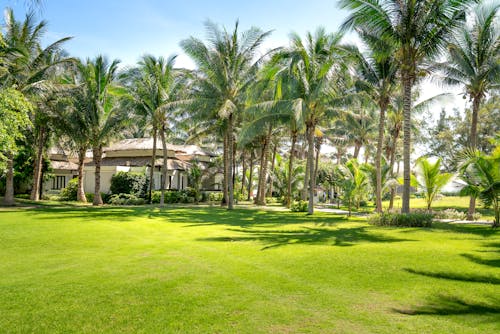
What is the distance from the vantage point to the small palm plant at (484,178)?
551 inches

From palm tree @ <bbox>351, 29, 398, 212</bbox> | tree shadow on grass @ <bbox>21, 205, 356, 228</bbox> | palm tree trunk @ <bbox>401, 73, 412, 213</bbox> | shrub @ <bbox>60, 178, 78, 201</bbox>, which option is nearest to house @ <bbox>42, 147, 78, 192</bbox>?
shrub @ <bbox>60, 178, 78, 201</bbox>

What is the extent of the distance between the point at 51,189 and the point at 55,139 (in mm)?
6302

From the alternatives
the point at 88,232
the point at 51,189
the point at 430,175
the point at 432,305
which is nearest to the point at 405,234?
the point at 432,305

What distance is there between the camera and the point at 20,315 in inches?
195

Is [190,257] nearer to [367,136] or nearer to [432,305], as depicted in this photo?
[432,305]

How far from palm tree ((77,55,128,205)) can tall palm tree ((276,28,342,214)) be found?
11.7 metres

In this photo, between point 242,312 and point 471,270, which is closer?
point 242,312

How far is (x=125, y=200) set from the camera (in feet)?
87.1

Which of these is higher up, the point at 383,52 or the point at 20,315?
the point at 383,52

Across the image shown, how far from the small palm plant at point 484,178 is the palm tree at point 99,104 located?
65.4 ft

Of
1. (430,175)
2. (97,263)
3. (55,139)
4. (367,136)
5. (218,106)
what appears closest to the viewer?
(97,263)

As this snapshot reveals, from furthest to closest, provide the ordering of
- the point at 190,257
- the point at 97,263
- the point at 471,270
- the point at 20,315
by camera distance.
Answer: the point at 190,257 → the point at 97,263 → the point at 471,270 → the point at 20,315

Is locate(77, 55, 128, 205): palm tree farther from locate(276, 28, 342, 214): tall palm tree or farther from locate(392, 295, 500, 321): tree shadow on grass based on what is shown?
locate(392, 295, 500, 321): tree shadow on grass

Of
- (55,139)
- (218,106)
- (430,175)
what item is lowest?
(430,175)
